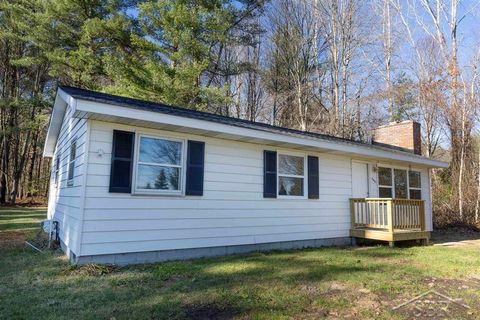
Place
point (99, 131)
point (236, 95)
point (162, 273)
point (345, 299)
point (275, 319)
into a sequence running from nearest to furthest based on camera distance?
point (275, 319)
point (345, 299)
point (162, 273)
point (99, 131)
point (236, 95)

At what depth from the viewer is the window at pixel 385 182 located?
10275mm

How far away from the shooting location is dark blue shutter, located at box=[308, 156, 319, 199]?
8.50 meters

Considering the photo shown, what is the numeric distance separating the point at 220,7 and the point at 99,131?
12076 mm

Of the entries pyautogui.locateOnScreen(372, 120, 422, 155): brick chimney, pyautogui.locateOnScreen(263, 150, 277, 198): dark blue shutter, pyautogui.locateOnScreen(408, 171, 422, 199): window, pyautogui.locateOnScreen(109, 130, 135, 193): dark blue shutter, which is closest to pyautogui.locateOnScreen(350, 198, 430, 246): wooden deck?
pyautogui.locateOnScreen(408, 171, 422, 199): window

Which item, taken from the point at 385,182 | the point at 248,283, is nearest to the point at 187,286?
the point at 248,283

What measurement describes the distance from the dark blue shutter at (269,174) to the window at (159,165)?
208 cm

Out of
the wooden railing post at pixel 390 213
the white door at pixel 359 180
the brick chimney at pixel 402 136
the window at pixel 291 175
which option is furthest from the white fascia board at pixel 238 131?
the brick chimney at pixel 402 136

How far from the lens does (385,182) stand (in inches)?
411

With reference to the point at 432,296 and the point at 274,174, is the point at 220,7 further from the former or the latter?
the point at 432,296

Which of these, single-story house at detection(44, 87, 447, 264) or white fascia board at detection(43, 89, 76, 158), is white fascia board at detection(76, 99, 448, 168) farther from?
white fascia board at detection(43, 89, 76, 158)

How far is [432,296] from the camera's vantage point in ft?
13.8

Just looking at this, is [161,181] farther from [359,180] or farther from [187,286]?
[359,180]

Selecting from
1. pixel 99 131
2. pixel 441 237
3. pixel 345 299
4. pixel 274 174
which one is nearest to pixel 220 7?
pixel 274 174

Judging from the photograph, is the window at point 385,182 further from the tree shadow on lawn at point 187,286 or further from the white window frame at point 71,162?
the white window frame at point 71,162
